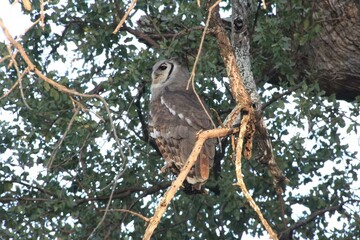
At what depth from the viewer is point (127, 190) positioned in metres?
6.15

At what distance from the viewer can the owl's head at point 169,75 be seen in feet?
19.7

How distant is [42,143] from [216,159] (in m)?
1.29

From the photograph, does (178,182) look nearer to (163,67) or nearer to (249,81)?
(249,81)

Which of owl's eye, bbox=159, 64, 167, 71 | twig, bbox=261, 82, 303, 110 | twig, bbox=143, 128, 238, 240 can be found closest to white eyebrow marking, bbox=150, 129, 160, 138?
owl's eye, bbox=159, 64, 167, 71

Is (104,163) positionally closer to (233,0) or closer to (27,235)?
(27,235)

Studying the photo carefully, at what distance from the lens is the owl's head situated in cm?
600

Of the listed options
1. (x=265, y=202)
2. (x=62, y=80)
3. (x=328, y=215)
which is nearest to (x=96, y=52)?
(x=62, y=80)

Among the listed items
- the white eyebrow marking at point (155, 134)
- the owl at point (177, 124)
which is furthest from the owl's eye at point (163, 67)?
the white eyebrow marking at point (155, 134)

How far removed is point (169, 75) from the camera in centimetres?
620

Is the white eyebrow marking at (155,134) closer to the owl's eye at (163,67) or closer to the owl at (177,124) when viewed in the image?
the owl at (177,124)

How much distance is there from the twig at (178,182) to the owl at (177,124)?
1.80 m

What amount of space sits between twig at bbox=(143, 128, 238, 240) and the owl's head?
8.76ft

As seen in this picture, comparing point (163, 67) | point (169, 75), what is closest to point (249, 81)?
point (163, 67)

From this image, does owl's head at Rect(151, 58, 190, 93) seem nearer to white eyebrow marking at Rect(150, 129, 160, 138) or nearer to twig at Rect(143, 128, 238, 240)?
Answer: white eyebrow marking at Rect(150, 129, 160, 138)
